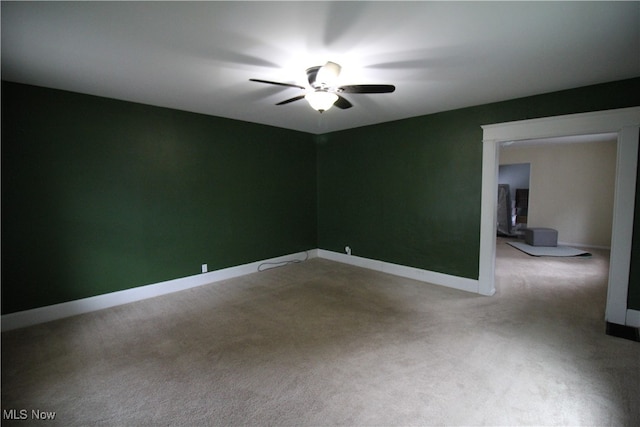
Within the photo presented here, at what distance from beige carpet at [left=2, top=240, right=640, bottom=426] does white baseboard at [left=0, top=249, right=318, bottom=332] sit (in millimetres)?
139

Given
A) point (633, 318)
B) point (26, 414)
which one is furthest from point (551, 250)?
point (26, 414)

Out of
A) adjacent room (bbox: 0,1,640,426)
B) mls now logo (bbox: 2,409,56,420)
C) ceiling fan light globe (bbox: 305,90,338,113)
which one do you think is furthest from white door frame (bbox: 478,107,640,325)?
mls now logo (bbox: 2,409,56,420)

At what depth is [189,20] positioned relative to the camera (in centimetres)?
177

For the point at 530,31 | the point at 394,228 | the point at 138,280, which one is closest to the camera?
the point at 530,31

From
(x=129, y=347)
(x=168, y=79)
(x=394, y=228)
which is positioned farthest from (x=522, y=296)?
(x=168, y=79)

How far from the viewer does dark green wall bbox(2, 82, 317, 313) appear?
114 inches

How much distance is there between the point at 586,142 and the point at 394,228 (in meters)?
5.36

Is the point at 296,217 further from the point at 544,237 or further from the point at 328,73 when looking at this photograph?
the point at 544,237

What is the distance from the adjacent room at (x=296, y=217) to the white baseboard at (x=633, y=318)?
0.09 ft

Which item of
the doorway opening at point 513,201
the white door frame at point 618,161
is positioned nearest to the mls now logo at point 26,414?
the white door frame at point 618,161

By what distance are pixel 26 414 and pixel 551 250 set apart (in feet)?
25.8

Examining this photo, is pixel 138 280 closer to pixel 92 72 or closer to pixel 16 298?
pixel 16 298

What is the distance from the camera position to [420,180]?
4.29 metres

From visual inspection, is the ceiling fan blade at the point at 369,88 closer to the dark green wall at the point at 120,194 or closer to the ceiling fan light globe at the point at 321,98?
the ceiling fan light globe at the point at 321,98
